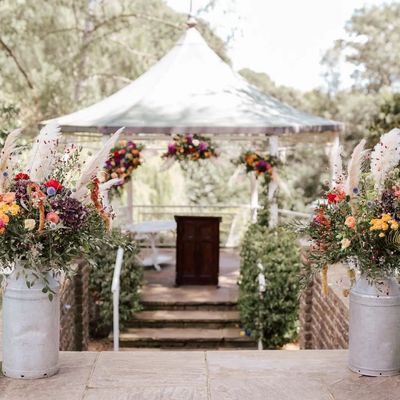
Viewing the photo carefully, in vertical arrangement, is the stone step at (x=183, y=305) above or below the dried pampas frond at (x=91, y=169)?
below

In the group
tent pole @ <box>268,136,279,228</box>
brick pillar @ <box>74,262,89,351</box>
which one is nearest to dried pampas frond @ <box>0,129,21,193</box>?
brick pillar @ <box>74,262,89,351</box>

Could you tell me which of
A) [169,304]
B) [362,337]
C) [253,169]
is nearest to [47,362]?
[362,337]

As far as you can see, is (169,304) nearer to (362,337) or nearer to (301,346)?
(301,346)

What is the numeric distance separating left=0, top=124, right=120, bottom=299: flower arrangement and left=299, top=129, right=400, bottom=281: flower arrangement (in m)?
1.24

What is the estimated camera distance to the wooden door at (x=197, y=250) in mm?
9945

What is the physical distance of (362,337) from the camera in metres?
3.81

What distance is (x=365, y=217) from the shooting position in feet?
11.9

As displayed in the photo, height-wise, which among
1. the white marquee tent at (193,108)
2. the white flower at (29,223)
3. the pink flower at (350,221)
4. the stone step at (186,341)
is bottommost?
the stone step at (186,341)

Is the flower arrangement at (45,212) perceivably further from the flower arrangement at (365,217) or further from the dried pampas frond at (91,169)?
the flower arrangement at (365,217)

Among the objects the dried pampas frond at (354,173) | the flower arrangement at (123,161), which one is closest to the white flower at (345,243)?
the dried pampas frond at (354,173)

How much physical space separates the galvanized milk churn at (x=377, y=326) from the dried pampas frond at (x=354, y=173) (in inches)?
18.9

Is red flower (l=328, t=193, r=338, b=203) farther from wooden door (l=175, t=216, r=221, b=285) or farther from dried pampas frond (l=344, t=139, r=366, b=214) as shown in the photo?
wooden door (l=175, t=216, r=221, b=285)

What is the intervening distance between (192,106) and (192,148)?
65 centimetres

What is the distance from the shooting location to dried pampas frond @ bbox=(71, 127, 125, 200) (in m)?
3.54
